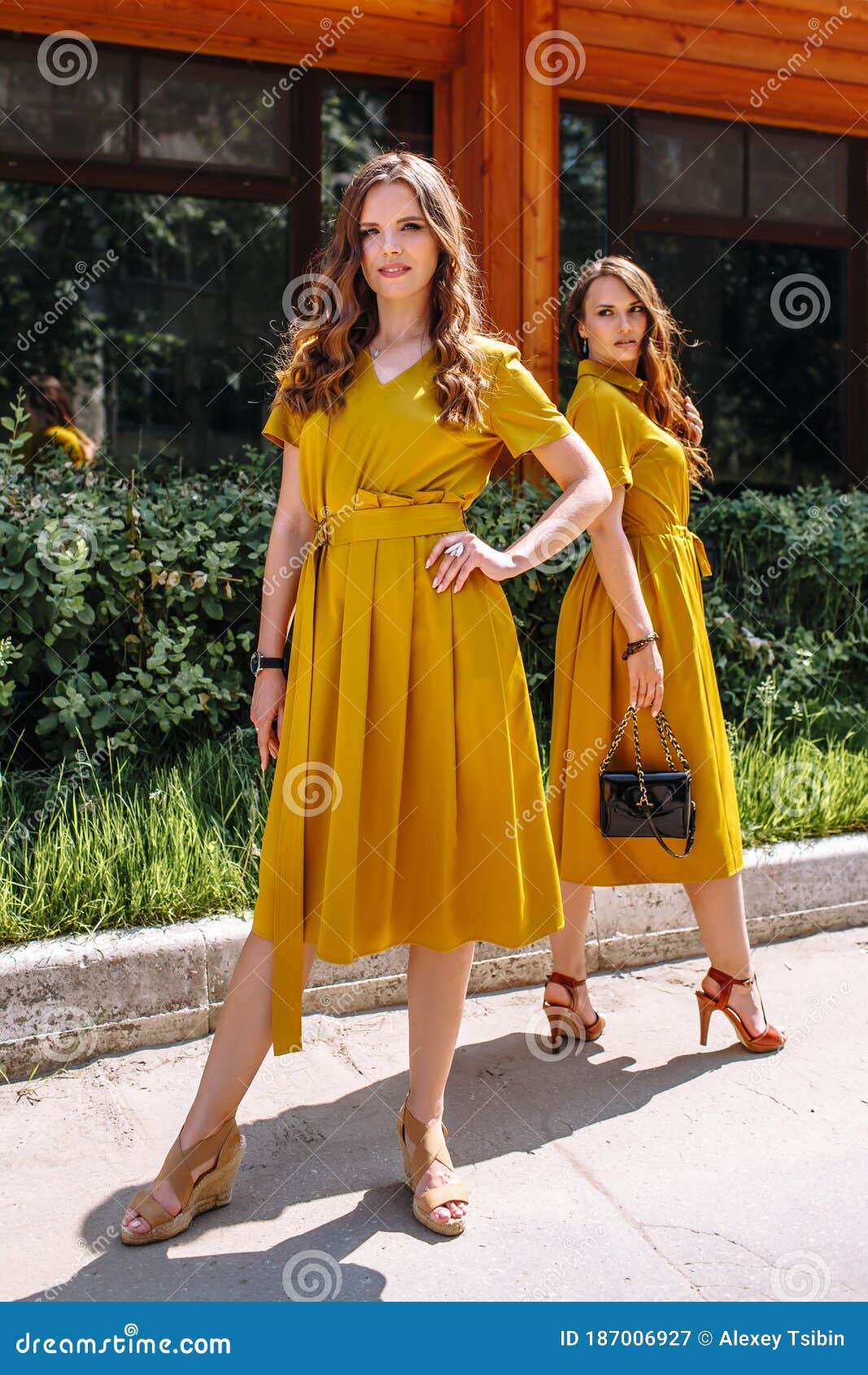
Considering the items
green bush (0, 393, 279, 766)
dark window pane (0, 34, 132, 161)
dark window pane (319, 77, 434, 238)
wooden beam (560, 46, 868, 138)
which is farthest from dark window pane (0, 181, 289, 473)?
green bush (0, 393, 279, 766)

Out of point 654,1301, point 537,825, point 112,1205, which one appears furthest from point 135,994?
point 654,1301

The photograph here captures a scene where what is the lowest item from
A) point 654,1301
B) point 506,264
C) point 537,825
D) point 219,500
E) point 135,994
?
point 654,1301

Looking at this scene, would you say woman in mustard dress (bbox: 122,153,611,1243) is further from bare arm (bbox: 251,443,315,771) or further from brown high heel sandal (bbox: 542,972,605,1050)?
brown high heel sandal (bbox: 542,972,605,1050)

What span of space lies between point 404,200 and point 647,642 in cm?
117

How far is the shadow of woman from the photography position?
2.21 metres

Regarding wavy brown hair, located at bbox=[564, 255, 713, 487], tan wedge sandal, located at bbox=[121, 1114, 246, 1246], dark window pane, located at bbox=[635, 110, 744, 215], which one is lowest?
tan wedge sandal, located at bbox=[121, 1114, 246, 1246]

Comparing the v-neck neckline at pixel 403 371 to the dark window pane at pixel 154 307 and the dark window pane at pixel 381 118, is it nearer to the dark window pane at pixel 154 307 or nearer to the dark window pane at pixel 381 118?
the dark window pane at pixel 381 118

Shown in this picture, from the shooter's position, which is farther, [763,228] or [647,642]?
[763,228]

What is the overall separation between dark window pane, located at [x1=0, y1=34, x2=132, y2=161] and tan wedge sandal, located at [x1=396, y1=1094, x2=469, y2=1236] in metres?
5.26

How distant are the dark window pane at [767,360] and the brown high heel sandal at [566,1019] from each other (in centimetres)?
532

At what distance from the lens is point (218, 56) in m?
6.10

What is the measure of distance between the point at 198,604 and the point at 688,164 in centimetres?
426

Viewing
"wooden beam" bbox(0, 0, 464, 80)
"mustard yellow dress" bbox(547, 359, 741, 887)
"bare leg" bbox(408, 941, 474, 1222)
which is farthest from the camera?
"wooden beam" bbox(0, 0, 464, 80)

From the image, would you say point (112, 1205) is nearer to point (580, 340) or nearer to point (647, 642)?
point (647, 642)
